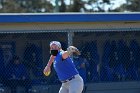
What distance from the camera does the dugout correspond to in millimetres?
12406

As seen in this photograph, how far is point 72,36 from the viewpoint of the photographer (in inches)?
489

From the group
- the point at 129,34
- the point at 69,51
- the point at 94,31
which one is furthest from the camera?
the point at 129,34

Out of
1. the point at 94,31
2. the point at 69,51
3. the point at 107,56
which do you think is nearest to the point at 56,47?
the point at 69,51

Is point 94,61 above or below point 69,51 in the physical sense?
below

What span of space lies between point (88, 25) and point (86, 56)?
91 cm

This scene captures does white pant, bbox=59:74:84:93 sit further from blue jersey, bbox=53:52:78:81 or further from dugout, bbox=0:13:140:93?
dugout, bbox=0:13:140:93

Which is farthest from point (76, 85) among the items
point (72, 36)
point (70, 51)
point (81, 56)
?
point (81, 56)

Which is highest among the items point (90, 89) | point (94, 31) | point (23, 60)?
point (94, 31)

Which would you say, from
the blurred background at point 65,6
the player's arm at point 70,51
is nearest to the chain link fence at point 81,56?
the player's arm at point 70,51

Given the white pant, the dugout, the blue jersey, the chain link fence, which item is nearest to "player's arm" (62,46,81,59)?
the blue jersey

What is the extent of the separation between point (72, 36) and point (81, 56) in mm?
737

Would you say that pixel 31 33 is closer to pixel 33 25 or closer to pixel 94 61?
pixel 33 25

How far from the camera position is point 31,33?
13.0m

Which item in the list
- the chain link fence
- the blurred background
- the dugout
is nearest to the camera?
the dugout
